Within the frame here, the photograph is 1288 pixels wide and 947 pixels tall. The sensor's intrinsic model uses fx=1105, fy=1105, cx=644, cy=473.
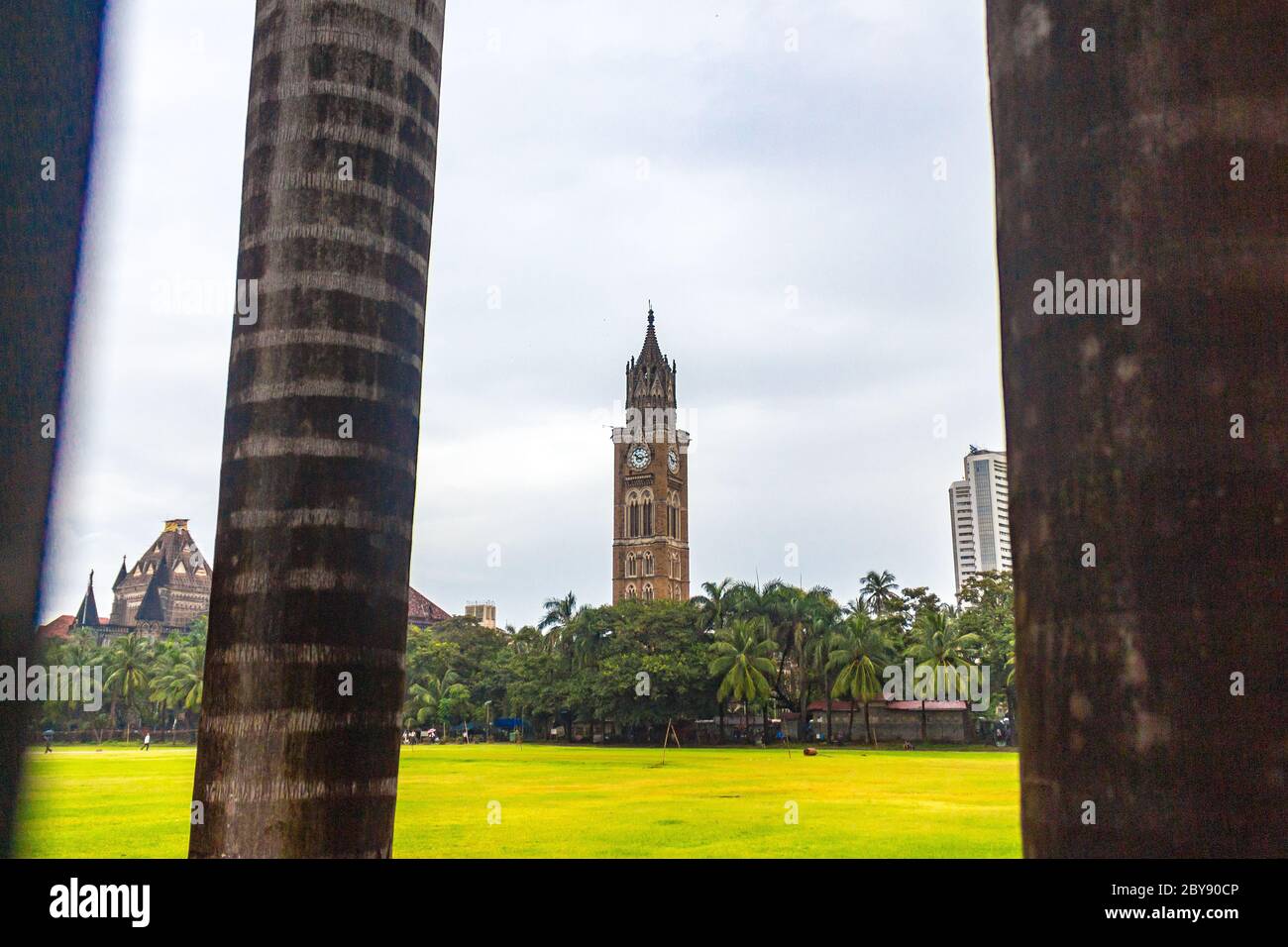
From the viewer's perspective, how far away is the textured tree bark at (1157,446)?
2465 millimetres

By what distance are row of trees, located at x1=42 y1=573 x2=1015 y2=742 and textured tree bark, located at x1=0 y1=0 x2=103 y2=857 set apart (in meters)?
62.3

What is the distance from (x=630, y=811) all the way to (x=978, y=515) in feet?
531

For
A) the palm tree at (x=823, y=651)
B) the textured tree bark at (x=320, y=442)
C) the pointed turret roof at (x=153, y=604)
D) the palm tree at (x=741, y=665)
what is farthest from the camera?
the pointed turret roof at (x=153, y=604)

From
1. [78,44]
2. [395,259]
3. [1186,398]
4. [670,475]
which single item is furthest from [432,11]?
[670,475]

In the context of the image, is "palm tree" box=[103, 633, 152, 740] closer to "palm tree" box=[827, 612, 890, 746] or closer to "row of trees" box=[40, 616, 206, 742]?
"row of trees" box=[40, 616, 206, 742]

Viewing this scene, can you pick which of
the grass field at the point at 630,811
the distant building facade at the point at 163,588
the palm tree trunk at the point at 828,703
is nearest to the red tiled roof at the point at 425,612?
the distant building facade at the point at 163,588

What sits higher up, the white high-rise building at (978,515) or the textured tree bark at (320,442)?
the white high-rise building at (978,515)

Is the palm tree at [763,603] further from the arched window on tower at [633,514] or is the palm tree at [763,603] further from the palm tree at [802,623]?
the arched window on tower at [633,514]

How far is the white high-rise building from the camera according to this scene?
15975cm

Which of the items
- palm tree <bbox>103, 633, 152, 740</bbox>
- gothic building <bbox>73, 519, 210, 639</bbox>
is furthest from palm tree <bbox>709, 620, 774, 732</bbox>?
gothic building <bbox>73, 519, 210, 639</bbox>

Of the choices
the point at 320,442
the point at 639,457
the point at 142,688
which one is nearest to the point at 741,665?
the point at 142,688

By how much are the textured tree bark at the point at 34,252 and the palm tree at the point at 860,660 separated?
204 ft

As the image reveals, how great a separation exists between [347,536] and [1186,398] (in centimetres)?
344
